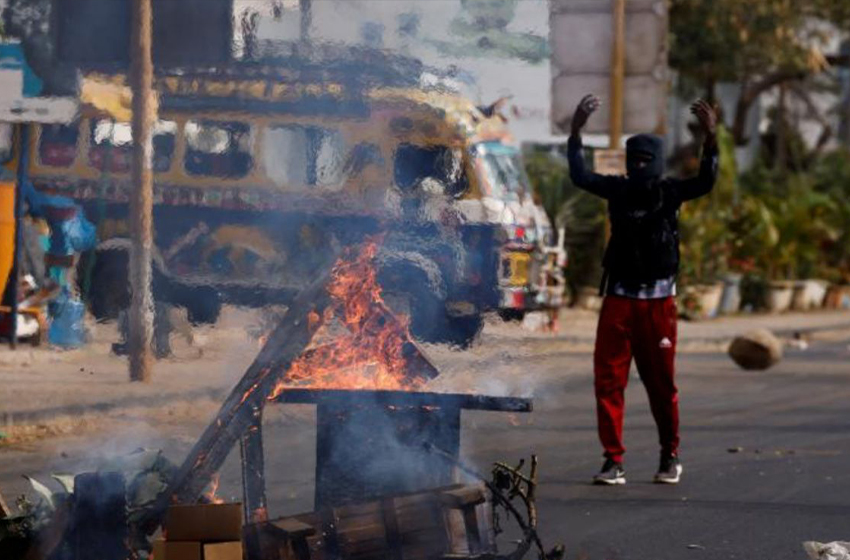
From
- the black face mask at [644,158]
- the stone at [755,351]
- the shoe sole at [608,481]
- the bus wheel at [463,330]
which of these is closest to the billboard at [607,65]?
the stone at [755,351]

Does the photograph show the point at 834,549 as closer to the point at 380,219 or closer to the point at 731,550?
the point at 731,550

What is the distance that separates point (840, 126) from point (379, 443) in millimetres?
35417

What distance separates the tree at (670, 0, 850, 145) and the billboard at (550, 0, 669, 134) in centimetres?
1296

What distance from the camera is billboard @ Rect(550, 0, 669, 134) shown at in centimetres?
1517

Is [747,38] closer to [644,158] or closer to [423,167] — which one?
[644,158]

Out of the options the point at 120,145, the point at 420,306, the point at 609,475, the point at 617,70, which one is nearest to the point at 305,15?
the point at 120,145

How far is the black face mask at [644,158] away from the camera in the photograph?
9.80 meters

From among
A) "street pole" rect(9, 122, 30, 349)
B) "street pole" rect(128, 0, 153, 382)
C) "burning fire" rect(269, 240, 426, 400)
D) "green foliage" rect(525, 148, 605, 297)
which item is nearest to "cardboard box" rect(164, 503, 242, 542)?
"burning fire" rect(269, 240, 426, 400)

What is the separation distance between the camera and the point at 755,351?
1811 cm

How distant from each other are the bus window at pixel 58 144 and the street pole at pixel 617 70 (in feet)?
25.4

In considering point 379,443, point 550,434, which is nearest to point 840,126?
point 550,434

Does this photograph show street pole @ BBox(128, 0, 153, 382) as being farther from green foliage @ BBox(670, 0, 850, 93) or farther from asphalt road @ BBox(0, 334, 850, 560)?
green foliage @ BBox(670, 0, 850, 93)

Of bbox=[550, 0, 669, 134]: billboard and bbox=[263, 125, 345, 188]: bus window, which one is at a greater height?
bbox=[550, 0, 669, 134]: billboard

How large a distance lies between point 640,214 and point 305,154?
2.78m
